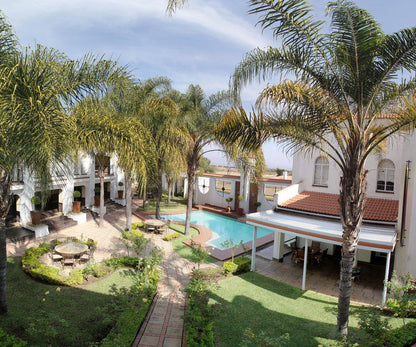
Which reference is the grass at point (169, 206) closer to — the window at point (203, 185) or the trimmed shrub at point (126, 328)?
the window at point (203, 185)

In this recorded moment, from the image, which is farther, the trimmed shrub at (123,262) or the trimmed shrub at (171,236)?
the trimmed shrub at (171,236)

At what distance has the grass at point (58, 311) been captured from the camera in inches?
249

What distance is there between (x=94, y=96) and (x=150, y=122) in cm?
846

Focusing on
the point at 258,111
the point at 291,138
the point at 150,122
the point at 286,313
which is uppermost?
the point at 150,122

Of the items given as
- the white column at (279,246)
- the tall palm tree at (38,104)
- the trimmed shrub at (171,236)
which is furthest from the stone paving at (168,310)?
the white column at (279,246)

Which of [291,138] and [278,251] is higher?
[291,138]

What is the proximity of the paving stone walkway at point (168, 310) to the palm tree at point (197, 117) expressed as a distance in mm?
5802

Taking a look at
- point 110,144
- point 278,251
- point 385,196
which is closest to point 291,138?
point 110,144

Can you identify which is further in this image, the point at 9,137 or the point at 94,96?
the point at 94,96

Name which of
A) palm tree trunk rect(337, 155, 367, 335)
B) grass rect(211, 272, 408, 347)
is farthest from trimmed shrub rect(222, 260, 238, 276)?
palm tree trunk rect(337, 155, 367, 335)

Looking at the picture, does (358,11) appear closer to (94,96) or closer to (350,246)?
(350,246)

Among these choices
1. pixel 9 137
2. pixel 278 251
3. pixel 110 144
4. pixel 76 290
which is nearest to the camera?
pixel 9 137

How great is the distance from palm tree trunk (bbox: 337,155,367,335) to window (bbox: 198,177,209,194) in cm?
2274

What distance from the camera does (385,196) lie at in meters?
14.0
